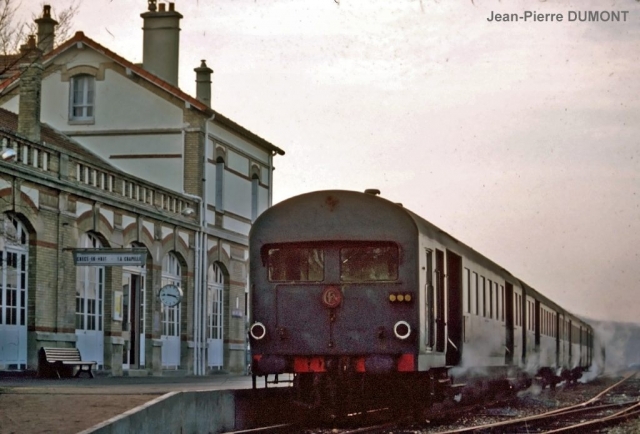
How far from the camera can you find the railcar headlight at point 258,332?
16.2 meters

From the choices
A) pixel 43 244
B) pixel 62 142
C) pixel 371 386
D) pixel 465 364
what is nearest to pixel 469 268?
pixel 465 364

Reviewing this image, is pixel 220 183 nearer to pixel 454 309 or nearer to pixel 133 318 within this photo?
pixel 133 318

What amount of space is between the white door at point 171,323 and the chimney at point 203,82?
795 centimetres

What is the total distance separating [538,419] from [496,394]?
8275 millimetres

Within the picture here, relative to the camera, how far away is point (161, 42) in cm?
3766

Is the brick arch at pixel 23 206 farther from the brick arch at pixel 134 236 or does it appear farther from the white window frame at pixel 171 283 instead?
the white window frame at pixel 171 283

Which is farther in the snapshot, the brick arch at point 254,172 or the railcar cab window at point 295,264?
the brick arch at point 254,172

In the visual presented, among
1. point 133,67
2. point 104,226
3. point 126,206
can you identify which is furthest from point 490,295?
point 133,67

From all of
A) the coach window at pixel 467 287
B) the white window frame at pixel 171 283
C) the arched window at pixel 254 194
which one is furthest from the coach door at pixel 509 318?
the arched window at pixel 254 194

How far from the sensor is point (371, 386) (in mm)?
16594

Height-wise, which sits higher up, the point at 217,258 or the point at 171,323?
the point at 217,258

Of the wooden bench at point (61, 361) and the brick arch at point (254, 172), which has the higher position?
the brick arch at point (254, 172)

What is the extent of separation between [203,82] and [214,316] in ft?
26.6

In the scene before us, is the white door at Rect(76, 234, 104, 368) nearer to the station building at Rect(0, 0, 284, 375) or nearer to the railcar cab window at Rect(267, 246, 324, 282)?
the station building at Rect(0, 0, 284, 375)
